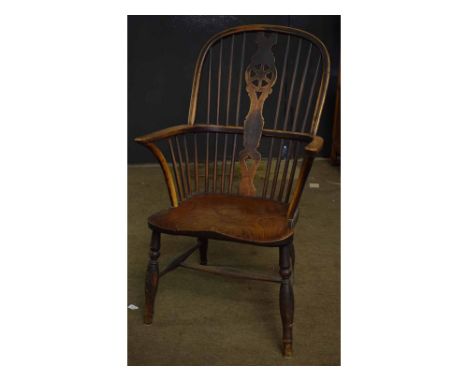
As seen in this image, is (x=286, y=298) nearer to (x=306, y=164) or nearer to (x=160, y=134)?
(x=306, y=164)

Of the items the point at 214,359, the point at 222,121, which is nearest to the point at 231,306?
the point at 214,359

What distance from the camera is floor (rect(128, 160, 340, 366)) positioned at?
1.88 metres

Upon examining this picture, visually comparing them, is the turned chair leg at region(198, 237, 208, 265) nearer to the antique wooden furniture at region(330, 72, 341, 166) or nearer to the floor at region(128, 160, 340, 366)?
the floor at region(128, 160, 340, 366)

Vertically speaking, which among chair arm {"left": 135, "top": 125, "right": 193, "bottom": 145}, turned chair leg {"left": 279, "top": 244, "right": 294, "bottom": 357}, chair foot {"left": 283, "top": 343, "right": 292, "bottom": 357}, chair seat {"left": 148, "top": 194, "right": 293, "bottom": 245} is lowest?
chair foot {"left": 283, "top": 343, "right": 292, "bottom": 357}

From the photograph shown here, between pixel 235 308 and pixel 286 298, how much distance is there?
42cm

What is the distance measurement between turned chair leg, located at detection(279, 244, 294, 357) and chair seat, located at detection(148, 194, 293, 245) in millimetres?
79

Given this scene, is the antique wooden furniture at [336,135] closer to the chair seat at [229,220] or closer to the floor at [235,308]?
the floor at [235,308]

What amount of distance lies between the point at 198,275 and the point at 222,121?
2.31 meters

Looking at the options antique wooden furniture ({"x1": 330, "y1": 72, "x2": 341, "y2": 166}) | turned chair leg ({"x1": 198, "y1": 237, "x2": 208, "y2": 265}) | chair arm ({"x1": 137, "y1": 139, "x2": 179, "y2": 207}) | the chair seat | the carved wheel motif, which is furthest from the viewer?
antique wooden furniture ({"x1": 330, "y1": 72, "x2": 341, "y2": 166})

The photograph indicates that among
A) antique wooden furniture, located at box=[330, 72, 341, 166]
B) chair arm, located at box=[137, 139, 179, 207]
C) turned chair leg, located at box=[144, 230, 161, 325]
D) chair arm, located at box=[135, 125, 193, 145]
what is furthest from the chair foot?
antique wooden furniture, located at box=[330, 72, 341, 166]

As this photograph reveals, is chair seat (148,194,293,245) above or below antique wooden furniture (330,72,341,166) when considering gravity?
below

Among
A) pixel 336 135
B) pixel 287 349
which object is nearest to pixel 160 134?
pixel 287 349

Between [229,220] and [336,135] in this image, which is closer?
[229,220]

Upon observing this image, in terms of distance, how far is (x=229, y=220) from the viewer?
6.22ft
